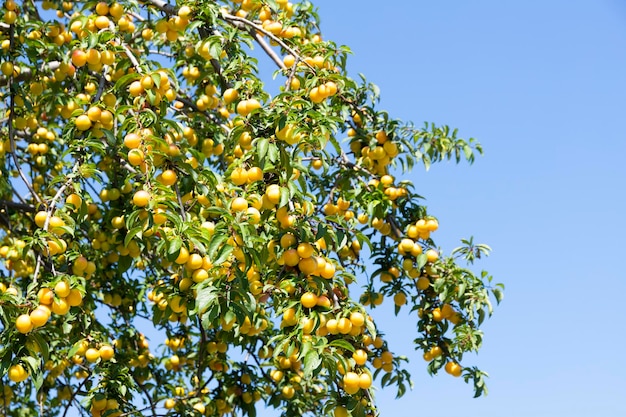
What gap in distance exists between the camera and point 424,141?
4.31 metres

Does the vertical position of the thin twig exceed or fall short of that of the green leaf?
it exceeds it

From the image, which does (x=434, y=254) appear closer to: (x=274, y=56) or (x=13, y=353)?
(x=274, y=56)

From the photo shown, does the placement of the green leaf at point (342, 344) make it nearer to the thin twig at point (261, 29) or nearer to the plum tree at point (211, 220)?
the plum tree at point (211, 220)

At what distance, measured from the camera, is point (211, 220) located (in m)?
3.83

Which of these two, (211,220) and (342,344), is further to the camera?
(211,220)

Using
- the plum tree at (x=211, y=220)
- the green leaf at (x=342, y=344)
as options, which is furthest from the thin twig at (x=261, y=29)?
the green leaf at (x=342, y=344)

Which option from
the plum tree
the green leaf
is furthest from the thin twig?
the green leaf

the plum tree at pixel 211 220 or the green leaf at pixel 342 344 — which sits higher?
the plum tree at pixel 211 220

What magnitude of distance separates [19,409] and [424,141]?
350 cm

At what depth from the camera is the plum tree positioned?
2787 millimetres

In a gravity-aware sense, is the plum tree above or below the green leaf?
above

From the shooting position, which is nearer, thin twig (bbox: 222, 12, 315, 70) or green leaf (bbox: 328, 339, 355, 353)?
green leaf (bbox: 328, 339, 355, 353)

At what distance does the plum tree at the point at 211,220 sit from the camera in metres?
2.79

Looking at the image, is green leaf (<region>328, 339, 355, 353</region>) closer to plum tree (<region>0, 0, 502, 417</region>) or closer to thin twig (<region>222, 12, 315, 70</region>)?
plum tree (<region>0, 0, 502, 417</region>)
